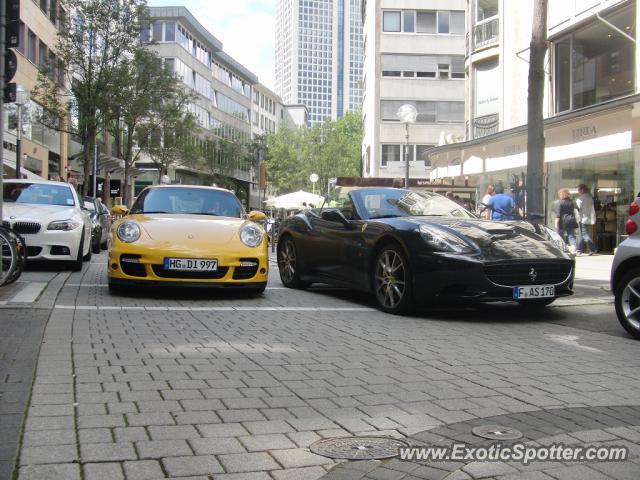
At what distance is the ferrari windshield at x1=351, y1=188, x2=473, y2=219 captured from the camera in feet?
27.5

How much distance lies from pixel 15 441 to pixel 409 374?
7.83ft

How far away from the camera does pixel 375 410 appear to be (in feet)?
12.0

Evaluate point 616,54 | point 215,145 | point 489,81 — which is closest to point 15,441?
point 616,54

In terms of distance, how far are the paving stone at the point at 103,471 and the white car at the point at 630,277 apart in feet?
15.8

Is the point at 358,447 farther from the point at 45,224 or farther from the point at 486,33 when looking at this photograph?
the point at 486,33

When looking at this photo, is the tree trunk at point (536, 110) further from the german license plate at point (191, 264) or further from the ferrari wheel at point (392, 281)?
the german license plate at point (191, 264)

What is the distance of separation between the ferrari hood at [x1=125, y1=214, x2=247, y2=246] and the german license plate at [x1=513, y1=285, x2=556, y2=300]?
338 cm

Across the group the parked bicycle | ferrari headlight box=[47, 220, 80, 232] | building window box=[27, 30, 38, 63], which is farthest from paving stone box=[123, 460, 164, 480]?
building window box=[27, 30, 38, 63]

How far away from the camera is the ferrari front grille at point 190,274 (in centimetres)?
805

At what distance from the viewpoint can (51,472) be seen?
2674 mm

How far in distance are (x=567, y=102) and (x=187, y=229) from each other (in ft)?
49.6

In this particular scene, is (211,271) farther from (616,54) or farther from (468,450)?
(616,54)

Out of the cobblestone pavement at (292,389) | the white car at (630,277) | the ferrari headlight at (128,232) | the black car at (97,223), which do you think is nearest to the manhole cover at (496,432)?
the cobblestone pavement at (292,389)

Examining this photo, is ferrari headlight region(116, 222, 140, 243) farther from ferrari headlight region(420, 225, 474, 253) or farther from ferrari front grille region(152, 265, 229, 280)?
ferrari headlight region(420, 225, 474, 253)
